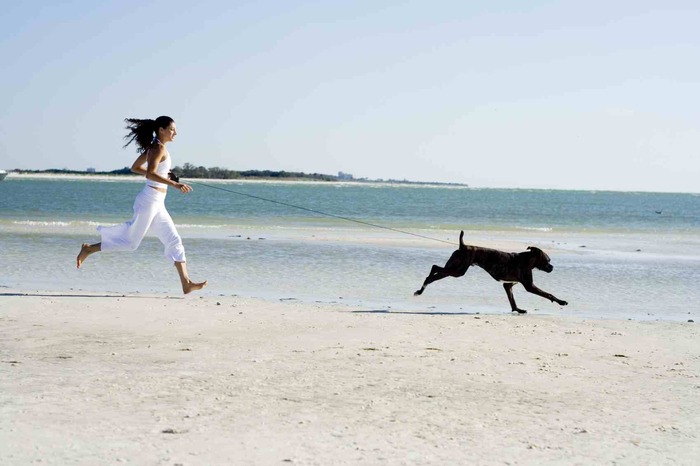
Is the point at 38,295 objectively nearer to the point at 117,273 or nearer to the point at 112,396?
the point at 117,273

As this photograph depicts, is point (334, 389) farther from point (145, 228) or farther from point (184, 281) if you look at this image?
point (184, 281)

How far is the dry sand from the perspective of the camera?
15.5 feet

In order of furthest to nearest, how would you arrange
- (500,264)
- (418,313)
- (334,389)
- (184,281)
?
(500,264)
(184,281)
(418,313)
(334,389)

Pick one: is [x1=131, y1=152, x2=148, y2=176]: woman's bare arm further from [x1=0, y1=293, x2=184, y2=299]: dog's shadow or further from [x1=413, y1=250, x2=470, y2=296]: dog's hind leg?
[x1=413, y1=250, x2=470, y2=296]: dog's hind leg

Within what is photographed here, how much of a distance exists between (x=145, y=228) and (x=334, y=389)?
4.53 metres

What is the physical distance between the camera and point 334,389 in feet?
19.8

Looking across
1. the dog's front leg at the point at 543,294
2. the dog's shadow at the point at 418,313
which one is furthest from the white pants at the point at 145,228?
the dog's front leg at the point at 543,294

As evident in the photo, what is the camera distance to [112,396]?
5.63 metres

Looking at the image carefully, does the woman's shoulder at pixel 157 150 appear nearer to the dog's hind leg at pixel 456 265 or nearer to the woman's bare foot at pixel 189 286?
the woman's bare foot at pixel 189 286

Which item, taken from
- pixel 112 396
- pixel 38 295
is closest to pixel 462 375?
pixel 112 396

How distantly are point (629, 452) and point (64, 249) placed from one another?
14957mm

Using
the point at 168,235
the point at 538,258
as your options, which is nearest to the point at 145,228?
the point at 168,235

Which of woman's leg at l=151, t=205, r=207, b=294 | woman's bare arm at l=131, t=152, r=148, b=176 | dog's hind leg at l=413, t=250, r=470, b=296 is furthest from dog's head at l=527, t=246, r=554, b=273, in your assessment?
woman's bare arm at l=131, t=152, r=148, b=176

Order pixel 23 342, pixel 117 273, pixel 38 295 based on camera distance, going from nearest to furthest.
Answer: pixel 23 342
pixel 38 295
pixel 117 273
